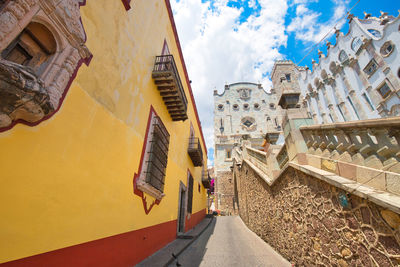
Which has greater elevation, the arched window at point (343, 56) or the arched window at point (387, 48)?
the arched window at point (343, 56)

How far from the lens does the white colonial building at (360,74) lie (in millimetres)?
11195

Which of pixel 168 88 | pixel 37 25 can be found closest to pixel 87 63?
pixel 37 25

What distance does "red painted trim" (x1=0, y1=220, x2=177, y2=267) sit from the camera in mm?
1771

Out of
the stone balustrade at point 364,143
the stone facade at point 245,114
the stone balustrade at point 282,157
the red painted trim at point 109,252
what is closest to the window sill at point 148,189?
the red painted trim at point 109,252

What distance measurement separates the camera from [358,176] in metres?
2.38

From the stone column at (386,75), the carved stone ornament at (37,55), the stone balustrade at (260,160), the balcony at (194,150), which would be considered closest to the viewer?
the carved stone ornament at (37,55)

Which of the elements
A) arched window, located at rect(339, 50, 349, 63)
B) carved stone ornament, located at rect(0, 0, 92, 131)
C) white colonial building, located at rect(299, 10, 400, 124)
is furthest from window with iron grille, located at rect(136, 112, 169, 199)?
arched window, located at rect(339, 50, 349, 63)

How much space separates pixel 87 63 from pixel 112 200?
2.29 metres

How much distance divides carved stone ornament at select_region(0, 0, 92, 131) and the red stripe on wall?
1.38m

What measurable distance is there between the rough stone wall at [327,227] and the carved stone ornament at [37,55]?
3.96 metres

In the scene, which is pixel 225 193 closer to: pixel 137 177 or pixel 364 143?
pixel 137 177

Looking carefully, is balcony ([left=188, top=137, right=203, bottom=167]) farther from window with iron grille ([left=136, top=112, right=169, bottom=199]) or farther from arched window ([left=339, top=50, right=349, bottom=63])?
arched window ([left=339, top=50, right=349, bottom=63])

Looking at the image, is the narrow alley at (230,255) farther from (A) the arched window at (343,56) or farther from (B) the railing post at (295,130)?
(A) the arched window at (343,56)

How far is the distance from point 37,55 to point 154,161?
3119mm
